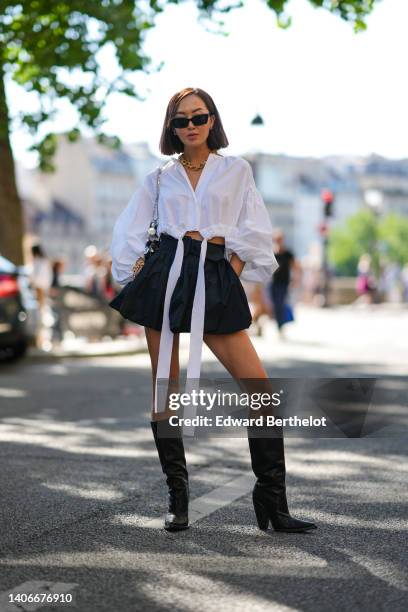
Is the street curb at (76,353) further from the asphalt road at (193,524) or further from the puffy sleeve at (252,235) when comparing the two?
the puffy sleeve at (252,235)

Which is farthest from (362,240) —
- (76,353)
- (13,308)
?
(13,308)

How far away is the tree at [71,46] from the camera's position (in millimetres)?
14352

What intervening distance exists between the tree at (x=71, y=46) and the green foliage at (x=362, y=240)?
11429 cm

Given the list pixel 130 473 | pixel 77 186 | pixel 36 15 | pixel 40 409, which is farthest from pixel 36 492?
pixel 77 186

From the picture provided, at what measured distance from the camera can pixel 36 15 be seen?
1564cm

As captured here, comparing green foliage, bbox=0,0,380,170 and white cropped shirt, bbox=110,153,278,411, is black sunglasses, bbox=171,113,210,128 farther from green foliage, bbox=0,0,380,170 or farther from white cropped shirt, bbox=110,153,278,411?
green foliage, bbox=0,0,380,170

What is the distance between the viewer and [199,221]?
503 cm

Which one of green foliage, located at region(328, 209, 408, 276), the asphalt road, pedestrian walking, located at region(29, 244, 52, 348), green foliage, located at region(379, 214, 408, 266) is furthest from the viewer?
green foliage, located at region(379, 214, 408, 266)

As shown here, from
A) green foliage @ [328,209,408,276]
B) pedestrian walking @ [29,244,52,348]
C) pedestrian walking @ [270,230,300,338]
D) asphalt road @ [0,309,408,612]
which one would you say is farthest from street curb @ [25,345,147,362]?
green foliage @ [328,209,408,276]

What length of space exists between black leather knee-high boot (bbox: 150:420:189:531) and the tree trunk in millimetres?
14334

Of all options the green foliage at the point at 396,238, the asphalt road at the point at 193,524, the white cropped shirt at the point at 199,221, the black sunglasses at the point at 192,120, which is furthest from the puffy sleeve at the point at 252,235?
the green foliage at the point at 396,238

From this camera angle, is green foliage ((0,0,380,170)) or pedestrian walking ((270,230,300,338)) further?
pedestrian walking ((270,230,300,338))

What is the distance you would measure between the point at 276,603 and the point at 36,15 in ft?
41.2

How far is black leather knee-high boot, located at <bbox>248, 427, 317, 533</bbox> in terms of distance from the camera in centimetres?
502
